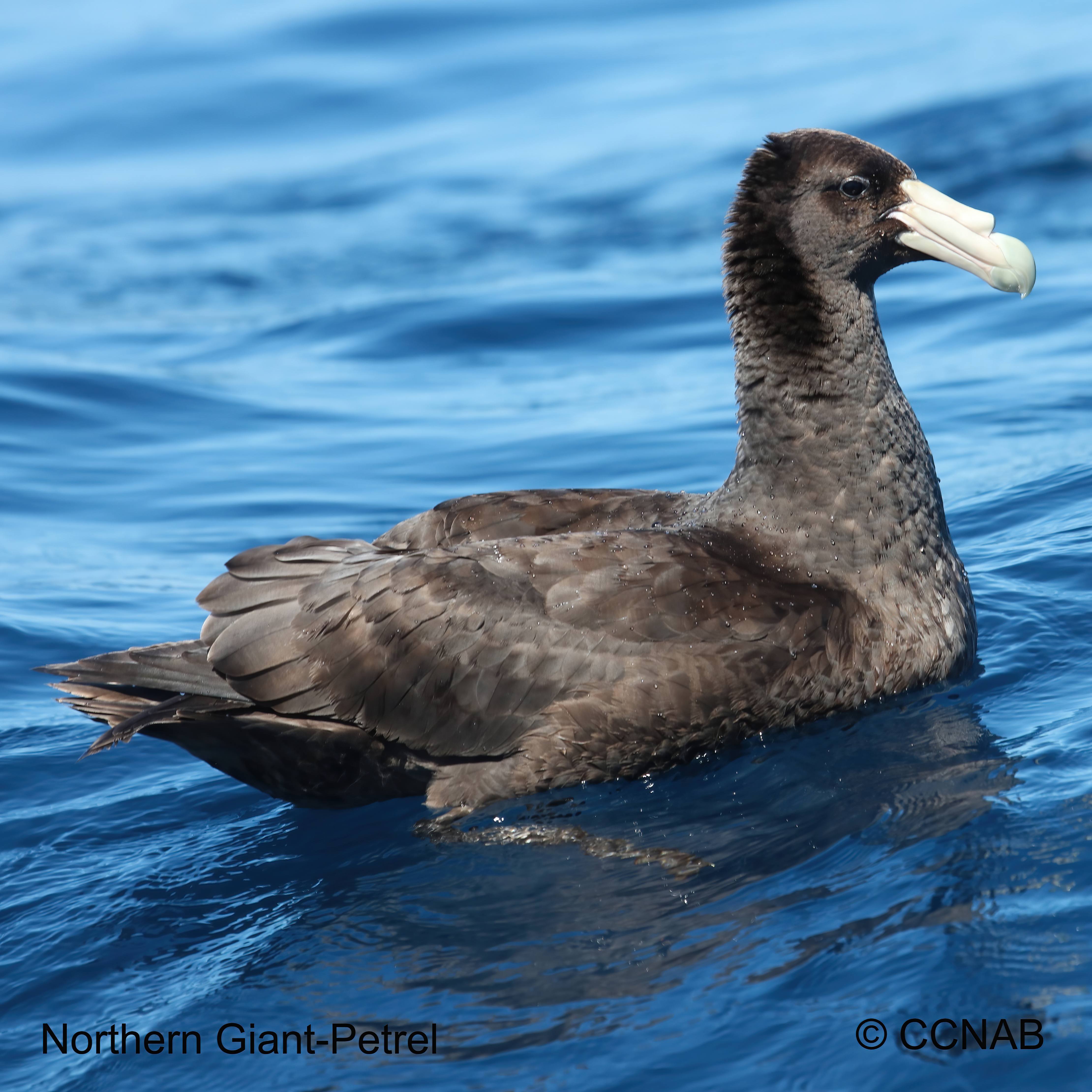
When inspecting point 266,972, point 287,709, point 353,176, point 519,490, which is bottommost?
point 266,972

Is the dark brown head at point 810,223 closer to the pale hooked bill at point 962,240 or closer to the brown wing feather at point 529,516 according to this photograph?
the pale hooked bill at point 962,240

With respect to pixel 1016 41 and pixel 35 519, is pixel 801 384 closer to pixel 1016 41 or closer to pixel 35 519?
pixel 35 519

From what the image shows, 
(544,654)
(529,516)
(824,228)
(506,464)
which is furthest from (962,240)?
(506,464)

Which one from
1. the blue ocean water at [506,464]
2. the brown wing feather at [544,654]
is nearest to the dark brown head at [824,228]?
the brown wing feather at [544,654]

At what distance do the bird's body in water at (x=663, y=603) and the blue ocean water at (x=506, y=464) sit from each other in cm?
26

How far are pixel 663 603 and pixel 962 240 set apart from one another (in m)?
1.94

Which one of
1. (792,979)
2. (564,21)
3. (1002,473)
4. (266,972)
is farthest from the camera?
(564,21)

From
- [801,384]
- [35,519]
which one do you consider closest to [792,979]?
[801,384]

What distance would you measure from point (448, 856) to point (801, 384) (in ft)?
7.87

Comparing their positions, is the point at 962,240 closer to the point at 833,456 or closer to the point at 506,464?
the point at 833,456

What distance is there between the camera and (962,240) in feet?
21.5

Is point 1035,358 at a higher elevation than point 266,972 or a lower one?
higher

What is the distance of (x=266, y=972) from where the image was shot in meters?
5.32

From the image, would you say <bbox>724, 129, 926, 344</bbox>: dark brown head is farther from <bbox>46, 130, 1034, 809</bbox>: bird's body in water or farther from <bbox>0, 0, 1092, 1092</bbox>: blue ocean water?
<bbox>0, 0, 1092, 1092</bbox>: blue ocean water
